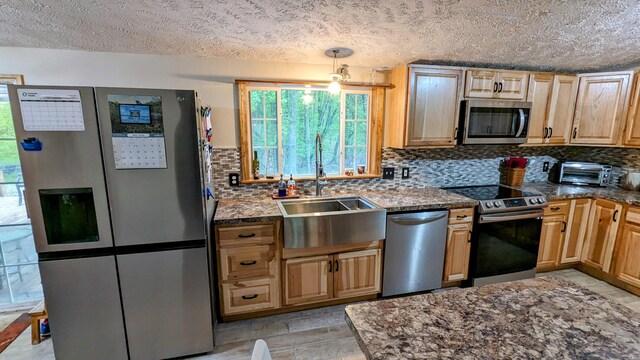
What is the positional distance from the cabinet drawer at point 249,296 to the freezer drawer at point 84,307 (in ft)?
2.23

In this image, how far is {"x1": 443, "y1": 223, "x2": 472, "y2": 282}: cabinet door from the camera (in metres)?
2.56

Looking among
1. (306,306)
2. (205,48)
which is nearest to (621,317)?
(306,306)

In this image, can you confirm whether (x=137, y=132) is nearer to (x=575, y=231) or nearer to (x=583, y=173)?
(x=575, y=231)

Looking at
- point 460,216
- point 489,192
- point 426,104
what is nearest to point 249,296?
point 460,216

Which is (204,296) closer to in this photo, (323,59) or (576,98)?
(323,59)

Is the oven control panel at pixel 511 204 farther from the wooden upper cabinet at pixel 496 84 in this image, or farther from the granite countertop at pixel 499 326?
the granite countertop at pixel 499 326

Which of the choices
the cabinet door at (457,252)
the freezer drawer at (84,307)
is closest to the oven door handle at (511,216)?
the cabinet door at (457,252)

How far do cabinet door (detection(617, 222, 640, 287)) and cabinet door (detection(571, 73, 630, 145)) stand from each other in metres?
0.91

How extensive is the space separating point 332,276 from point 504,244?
1.68 metres

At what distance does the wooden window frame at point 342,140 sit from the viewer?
2572 mm

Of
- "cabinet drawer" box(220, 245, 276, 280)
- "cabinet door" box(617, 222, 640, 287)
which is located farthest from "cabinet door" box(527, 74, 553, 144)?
"cabinet drawer" box(220, 245, 276, 280)

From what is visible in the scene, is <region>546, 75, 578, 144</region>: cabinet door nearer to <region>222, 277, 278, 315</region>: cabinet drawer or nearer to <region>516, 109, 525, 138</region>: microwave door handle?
<region>516, 109, 525, 138</region>: microwave door handle

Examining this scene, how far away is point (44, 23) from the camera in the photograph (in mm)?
1718

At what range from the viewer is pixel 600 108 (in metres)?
2.91
